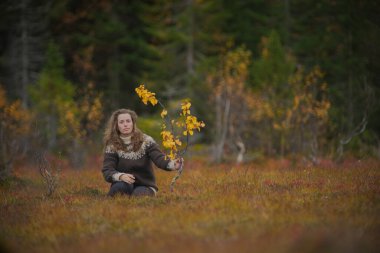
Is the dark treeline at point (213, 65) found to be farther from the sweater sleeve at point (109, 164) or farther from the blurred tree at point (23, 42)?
the sweater sleeve at point (109, 164)

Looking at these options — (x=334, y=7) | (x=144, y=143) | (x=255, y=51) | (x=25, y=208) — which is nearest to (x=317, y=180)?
(x=144, y=143)

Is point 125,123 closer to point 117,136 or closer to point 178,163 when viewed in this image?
point 117,136

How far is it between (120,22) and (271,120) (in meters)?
17.8

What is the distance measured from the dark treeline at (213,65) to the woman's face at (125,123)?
21.9 ft

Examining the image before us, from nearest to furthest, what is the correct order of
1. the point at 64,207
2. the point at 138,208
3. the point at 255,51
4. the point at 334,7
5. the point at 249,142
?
1. the point at 138,208
2. the point at 64,207
3. the point at 249,142
4. the point at 334,7
5. the point at 255,51

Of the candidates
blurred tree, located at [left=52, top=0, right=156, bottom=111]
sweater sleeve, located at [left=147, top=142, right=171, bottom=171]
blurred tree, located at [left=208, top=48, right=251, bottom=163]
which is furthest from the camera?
blurred tree, located at [left=52, top=0, right=156, bottom=111]

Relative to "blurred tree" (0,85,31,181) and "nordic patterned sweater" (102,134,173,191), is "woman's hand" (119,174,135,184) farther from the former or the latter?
"blurred tree" (0,85,31,181)

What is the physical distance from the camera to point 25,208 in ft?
25.1

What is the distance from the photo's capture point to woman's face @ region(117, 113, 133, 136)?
8344 mm

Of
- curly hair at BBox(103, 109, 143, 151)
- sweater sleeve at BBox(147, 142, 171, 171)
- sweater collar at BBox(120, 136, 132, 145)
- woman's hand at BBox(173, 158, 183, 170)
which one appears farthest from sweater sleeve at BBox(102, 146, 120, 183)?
woman's hand at BBox(173, 158, 183, 170)

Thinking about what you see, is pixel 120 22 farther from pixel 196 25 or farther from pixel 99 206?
pixel 99 206

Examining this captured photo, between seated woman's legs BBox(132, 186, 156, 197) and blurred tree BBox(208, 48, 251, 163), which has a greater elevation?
blurred tree BBox(208, 48, 251, 163)

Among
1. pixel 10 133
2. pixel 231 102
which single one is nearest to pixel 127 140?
pixel 10 133

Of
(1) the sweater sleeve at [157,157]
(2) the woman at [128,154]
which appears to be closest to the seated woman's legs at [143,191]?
(2) the woman at [128,154]
